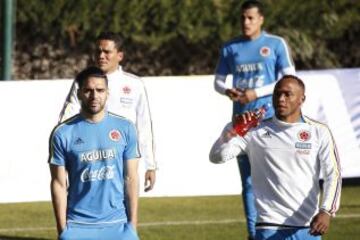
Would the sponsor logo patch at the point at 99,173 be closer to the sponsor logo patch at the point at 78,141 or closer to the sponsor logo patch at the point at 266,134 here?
the sponsor logo patch at the point at 78,141

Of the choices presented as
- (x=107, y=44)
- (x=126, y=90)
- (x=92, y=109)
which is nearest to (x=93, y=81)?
(x=92, y=109)

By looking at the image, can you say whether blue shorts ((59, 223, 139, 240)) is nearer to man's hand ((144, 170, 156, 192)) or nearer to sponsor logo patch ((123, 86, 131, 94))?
man's hand ((144, 170, 156, 192))

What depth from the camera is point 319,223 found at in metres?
9.32

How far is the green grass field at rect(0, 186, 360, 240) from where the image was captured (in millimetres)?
14633

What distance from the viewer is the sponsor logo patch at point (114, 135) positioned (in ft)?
30.5

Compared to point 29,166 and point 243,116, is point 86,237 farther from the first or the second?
point 29,166

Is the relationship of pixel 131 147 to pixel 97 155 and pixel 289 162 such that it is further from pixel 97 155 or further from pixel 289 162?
pixel 289 162

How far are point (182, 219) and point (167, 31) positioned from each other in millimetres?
9847

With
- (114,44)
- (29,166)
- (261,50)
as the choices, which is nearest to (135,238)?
(114,44)

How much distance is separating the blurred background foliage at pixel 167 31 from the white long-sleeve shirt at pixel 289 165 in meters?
14.9

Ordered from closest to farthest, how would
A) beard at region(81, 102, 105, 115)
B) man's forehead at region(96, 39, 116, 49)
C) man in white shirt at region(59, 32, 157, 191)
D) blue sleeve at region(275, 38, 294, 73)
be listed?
beard at region(81, 102, 105, 115), man's forehead at region(96, 39, 116, 49), man in white shirt at region(59, 32, 157, 191), blue sleeve at region(275, 38, 294, 73)

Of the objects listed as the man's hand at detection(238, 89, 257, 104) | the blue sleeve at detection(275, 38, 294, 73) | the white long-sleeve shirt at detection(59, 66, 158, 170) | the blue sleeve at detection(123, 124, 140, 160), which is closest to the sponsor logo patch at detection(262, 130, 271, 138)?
the blue sleeve at detection(123, 124, 140, 160)

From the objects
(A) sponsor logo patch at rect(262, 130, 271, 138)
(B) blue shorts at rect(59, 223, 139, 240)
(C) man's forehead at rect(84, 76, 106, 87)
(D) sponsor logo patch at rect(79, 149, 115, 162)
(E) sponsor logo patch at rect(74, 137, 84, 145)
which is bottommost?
(B) blue shorts at rect(59, 223, 139, 240)

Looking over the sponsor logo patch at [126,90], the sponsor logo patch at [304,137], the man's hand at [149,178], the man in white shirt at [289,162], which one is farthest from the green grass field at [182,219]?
the sponsor logo patch at [304,137]
